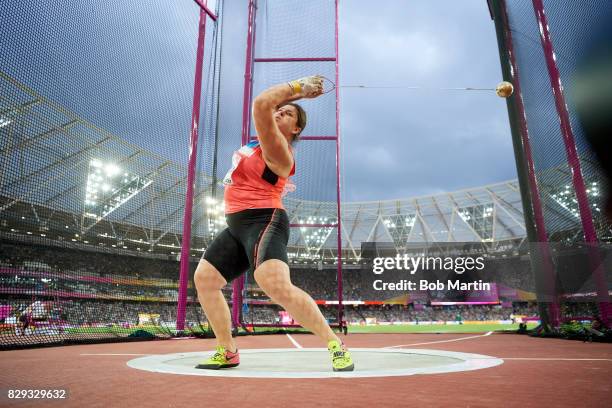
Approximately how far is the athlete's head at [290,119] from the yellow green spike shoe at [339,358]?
1318mm

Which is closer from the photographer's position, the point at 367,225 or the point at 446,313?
the point at 446,313

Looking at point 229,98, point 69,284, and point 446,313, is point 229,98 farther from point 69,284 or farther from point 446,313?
point 446,313

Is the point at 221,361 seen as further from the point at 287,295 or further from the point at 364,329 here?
the point at 364,329

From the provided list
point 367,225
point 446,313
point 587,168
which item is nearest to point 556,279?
point 587,168

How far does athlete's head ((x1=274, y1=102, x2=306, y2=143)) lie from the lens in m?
2.59

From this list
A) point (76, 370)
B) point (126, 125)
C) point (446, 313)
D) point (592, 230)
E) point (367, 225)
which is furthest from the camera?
point (367, 225)

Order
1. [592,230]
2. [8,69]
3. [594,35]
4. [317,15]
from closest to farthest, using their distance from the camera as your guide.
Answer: [594,35] < [8,69] < [592,230] < [317,15]

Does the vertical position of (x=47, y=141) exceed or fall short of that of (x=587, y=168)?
it exceeds it

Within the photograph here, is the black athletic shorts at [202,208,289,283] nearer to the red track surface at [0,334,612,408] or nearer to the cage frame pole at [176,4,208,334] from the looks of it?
the red track surface at [0,334,612,408]

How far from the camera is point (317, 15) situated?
11000 millimetres

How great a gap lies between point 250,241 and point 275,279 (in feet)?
0.98

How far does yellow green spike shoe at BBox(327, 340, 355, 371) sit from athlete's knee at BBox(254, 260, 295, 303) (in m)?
0.39

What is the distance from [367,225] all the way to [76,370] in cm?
4244

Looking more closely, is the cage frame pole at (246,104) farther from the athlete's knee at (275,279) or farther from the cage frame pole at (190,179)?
the athlete's knee at (275,279)
